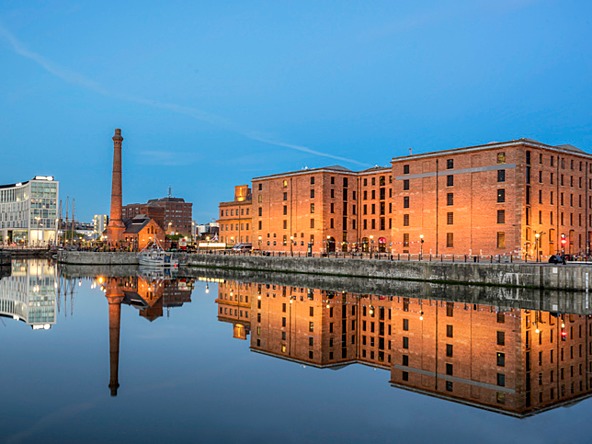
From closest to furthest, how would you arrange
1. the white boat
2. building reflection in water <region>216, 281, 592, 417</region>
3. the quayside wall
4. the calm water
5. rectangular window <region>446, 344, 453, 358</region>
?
the calm water
building reflection in water <region>216, 281, 592, 417</region>
rectangular window <region>446, 344, 453, 358</region>
the quayside wall
the white boat

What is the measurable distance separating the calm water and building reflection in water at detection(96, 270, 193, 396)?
0.23 m

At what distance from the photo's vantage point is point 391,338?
84.8 ft

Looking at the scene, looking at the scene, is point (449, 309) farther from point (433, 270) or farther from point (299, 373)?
point (299, 373)

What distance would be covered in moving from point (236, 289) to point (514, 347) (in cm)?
3254

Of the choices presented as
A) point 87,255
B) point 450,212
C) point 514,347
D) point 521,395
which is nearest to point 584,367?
point 514,347

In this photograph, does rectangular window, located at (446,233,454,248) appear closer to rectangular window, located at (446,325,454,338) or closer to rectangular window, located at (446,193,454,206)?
Answer: rectangular window, located at (446,193,454,206)

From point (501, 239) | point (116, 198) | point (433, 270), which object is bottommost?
point (433, 270)

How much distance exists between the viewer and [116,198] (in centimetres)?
9625

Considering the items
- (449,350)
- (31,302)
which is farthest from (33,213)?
(449,350)

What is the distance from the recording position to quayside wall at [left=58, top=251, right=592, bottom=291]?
44.2m

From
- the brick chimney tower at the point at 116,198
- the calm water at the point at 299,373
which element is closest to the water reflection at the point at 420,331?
the calm water at the point at 299,373

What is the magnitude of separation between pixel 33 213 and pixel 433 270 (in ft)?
537

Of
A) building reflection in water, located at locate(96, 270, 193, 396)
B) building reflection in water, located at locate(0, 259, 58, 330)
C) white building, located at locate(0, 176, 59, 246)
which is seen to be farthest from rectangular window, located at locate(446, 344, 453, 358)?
white building, located at locate(0, 176, 59, 246)

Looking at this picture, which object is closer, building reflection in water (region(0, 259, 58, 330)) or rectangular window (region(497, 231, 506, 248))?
building reflection in water (region(0, 259, 58, 330))
